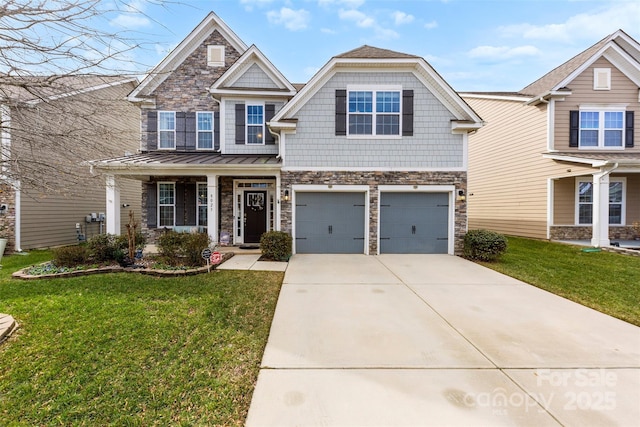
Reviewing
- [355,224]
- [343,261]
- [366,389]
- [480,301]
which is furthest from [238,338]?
[355,224]

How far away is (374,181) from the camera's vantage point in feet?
32.0

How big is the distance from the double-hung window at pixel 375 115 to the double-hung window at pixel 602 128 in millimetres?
8942

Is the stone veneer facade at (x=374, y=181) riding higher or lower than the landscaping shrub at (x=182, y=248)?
higher

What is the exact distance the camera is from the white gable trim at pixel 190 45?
35.6 feet

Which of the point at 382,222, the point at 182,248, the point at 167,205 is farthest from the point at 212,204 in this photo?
the point at 382,222

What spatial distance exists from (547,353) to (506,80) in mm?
22088

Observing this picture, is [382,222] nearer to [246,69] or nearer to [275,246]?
[275,246]

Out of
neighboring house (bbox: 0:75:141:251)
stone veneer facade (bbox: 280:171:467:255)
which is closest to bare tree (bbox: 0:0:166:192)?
neighboring house (bbox: 0:75:141:251)

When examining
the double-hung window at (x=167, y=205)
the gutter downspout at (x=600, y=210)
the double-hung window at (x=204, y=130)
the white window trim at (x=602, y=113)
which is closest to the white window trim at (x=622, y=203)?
the white window trim at (x=602, y=113)

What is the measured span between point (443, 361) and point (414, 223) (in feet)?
23.4

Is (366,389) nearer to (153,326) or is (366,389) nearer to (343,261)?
(153,326)

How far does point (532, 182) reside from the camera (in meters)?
13.0

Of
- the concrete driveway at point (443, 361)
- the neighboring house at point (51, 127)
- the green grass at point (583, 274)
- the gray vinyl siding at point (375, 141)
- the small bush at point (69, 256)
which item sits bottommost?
the concrete driveway at point (443, 361)

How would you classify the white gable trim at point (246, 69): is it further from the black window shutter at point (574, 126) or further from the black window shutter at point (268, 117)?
the black window shutter at point (574, 126)
